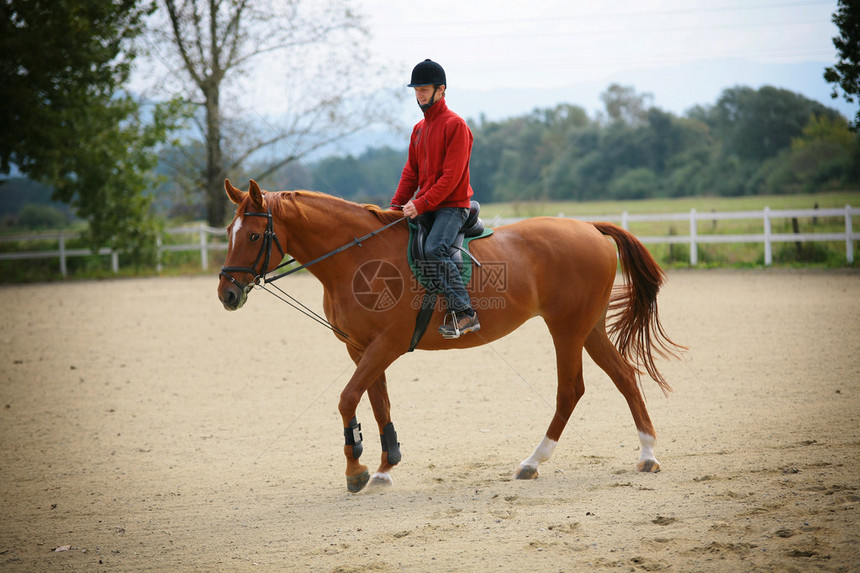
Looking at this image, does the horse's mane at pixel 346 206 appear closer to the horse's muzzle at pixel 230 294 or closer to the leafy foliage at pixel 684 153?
the horse's muzzle at pixel 230 294

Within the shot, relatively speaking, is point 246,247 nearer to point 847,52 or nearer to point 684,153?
point 847,52

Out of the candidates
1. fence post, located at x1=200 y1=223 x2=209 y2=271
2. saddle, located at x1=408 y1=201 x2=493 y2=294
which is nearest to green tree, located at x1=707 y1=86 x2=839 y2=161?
fence post, located at x1=200 y1=223 x2=209 y2=271

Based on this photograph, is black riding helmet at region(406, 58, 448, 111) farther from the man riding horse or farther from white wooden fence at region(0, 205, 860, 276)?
white wooden fence at region(0, 205, 860, 276)

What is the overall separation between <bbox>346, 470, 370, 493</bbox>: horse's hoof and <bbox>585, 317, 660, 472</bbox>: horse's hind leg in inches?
78.6

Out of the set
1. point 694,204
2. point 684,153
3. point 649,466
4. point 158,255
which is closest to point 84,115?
point 158,255

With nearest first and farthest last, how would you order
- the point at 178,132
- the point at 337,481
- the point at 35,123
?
1. the point at 337,481
2. the point at 35,123
3. the point at 178,132

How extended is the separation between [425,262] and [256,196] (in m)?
1.28

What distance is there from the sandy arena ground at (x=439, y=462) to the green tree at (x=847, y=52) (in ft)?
27.0

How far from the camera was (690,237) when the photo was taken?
61.8 ft

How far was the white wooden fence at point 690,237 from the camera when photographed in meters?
17.1

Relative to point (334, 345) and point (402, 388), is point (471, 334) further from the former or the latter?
point (334, 345)

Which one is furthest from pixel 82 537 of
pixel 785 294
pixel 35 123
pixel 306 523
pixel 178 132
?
pixel 178 132

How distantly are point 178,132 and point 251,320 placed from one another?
12.7 m

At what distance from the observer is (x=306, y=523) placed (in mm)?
4109
